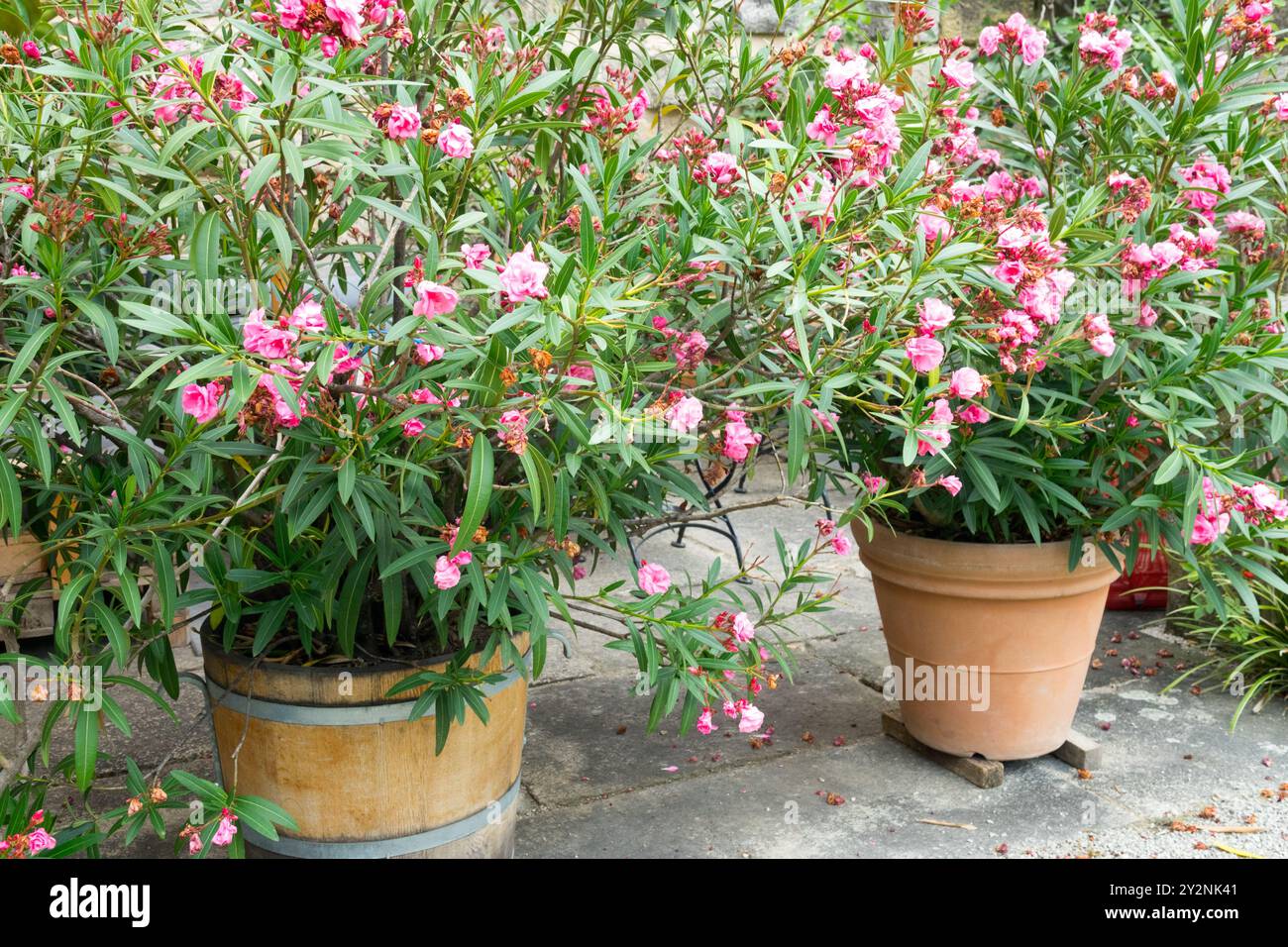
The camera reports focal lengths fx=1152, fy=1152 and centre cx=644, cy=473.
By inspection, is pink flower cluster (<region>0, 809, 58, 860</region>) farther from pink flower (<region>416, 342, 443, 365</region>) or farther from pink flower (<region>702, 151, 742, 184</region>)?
pink flower (<region>702, 151, 742, 184</region>)

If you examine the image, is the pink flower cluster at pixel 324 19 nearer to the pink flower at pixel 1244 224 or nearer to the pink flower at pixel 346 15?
the pink flower at pixel 346 15

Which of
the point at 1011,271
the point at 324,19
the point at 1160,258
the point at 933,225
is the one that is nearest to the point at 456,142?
the point at 324,19

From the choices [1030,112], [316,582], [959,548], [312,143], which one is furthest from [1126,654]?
[312,143]

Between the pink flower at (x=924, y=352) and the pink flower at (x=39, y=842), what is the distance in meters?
1.45

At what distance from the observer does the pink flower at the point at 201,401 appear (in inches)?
57.6

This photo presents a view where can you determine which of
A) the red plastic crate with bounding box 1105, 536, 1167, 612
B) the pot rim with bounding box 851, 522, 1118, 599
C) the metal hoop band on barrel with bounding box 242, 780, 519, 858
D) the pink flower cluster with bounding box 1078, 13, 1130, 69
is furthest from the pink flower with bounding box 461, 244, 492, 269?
the red plastic crate with bounding box 1105, 536, 1167, 612

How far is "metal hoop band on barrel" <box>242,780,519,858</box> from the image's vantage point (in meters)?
1.94

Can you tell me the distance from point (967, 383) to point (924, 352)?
0.47 feet

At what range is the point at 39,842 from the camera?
1636mm

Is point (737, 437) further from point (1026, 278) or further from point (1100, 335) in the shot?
point (1100, 335)

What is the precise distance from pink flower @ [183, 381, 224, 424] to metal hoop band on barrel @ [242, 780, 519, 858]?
808 millimetres

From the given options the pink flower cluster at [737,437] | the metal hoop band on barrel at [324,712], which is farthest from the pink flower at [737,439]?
the metal hoop band on barrel at [324,712]

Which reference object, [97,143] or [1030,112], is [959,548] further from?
[97,143]
